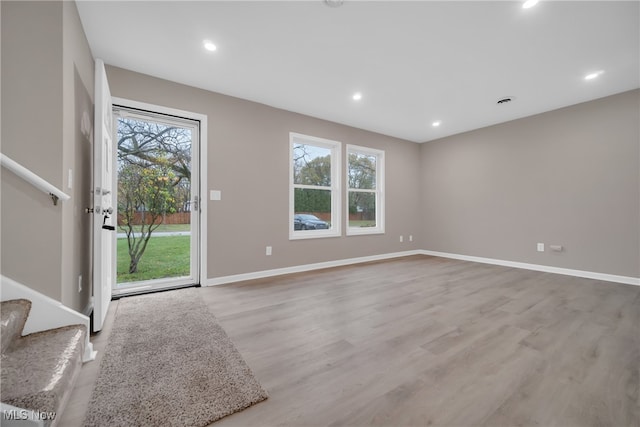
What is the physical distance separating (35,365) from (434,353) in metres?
2.20

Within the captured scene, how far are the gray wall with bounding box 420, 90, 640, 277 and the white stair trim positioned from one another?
5727 millimetres

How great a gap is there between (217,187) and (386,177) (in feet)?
11.3

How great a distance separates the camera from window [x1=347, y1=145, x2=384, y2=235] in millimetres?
5027

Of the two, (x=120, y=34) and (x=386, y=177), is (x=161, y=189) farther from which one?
(x=386, y=177)

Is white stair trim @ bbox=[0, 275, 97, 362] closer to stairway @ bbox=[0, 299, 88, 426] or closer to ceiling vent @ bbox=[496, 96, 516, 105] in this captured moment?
stairway @ bbox=[0, 299, 88, 426]

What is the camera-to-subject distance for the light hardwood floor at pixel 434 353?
4.17 feet

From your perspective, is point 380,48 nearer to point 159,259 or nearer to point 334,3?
point 334,3

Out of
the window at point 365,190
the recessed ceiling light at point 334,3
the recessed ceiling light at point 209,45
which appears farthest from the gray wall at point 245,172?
the recessed ceiling light at point 334,3

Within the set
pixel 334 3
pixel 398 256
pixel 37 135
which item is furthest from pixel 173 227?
pixel 398 256

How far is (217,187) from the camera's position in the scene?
11.4ft

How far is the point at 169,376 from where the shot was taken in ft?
4.99

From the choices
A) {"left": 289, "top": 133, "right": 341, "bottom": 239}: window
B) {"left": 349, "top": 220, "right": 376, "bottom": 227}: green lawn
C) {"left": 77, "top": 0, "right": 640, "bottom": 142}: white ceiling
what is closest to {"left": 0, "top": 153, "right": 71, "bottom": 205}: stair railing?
{"left": 77, "top": 0, "right": 640, "bottom": 142}: white ceiling

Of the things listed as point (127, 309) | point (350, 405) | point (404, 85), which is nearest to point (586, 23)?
point (404, 85)

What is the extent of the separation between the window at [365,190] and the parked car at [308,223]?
0.56 meters
